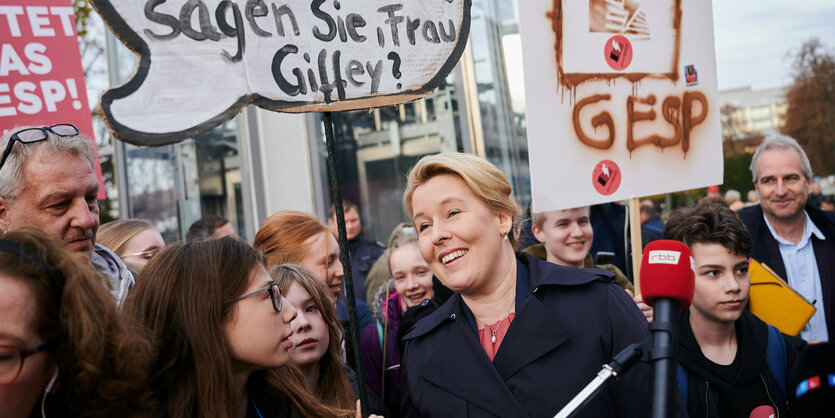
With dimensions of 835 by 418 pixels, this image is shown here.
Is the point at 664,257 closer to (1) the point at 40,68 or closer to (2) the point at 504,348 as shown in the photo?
(2) the point at 504,348

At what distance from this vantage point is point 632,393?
6.94 feet

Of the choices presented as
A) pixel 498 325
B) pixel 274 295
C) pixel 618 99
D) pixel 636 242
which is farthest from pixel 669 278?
pixel 618 99

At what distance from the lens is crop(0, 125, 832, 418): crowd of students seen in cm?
171

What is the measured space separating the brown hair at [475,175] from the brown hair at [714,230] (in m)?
0.93

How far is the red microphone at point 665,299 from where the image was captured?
4.76 ft

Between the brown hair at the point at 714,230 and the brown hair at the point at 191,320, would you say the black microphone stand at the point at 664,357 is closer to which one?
the brown hair at the point at 191,320

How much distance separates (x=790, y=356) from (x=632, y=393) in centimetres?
107

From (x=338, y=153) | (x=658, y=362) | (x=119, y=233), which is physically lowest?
(x=658, y=362)

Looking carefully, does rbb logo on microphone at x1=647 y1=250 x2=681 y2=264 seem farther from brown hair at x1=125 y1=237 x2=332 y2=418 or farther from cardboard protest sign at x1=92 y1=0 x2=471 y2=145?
cardboard protest sign at x1=92 y1=0 x2=471 y2=145

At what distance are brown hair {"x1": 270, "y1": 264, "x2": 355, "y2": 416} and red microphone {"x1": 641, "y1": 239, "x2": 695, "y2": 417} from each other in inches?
64.5

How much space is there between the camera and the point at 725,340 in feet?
9.51

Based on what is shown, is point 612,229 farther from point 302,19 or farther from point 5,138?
point 5,138

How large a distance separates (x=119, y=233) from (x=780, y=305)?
3.23m

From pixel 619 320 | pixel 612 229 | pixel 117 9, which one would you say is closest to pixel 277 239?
pixel 117 9
